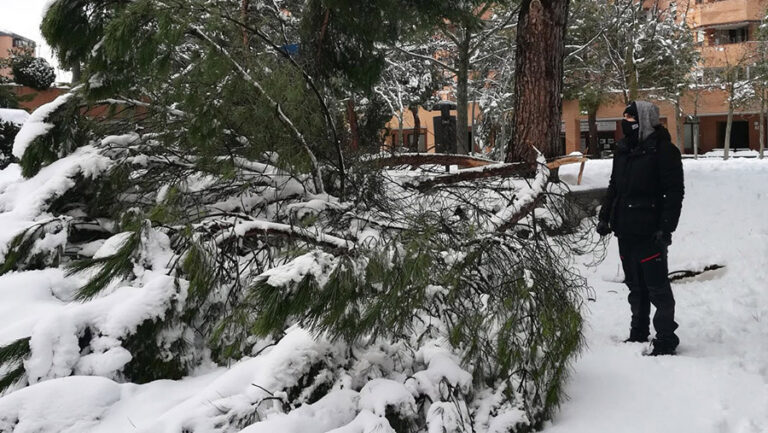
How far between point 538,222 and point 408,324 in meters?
1.73

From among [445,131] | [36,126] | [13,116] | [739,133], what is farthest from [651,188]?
[739,133]

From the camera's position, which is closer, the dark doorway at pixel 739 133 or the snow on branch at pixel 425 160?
the snow on branch at pixel 425 160

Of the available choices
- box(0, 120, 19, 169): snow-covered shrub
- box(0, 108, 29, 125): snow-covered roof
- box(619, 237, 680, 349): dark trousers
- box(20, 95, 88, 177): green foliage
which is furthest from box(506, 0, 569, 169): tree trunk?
box(0, 108, 29, 125): snow-covered roof

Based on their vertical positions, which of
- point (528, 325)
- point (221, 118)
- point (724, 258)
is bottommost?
point (724, 258)

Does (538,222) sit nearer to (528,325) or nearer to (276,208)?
(528,325)

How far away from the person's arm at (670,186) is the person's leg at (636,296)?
0.36 m

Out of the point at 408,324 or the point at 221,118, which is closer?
the point at 408,324

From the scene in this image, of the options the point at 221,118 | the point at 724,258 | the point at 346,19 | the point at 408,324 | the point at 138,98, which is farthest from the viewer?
the point at 724,258

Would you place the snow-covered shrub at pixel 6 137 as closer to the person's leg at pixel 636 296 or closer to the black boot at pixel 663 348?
the person's leg at pixel 636 296

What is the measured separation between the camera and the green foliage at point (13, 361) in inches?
101

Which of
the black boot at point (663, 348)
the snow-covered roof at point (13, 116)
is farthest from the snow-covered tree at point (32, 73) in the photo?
the black boot at point (663, 348)

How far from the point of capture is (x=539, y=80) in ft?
20.7

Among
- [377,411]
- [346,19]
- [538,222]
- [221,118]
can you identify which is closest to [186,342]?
[377,411]

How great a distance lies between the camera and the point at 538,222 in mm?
4195
